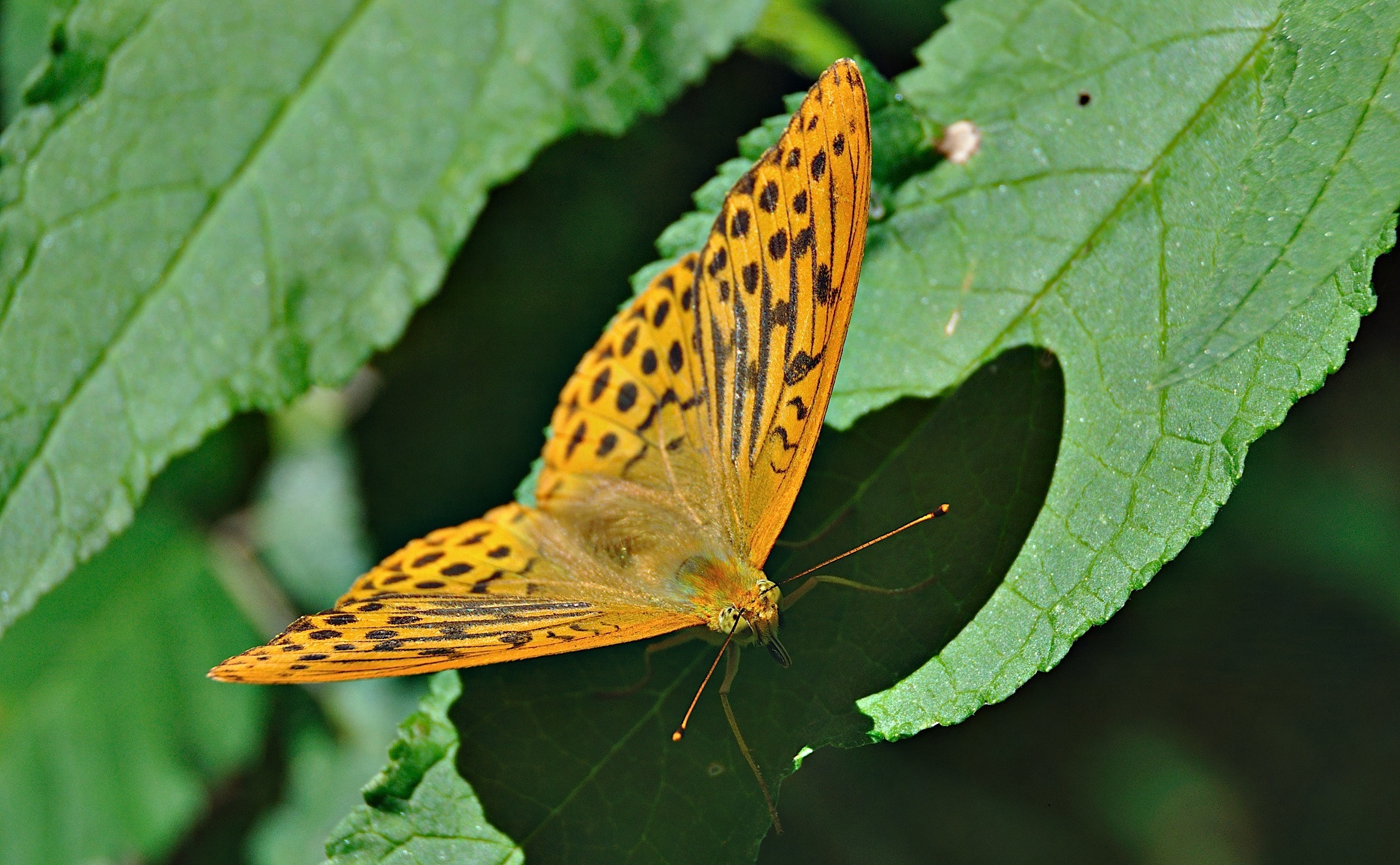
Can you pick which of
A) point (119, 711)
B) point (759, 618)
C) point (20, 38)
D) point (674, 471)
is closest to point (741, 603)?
point (759, 618)

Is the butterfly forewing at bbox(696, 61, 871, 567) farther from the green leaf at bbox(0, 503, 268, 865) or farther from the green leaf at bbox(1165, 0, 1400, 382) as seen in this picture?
the green leaf at bbox(0, 503, 268, 865)

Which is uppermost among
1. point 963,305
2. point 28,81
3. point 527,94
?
point 28,81

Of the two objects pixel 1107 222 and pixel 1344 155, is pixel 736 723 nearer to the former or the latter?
pixel 1107 222

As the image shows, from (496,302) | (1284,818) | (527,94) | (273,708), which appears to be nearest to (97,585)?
(273,708)

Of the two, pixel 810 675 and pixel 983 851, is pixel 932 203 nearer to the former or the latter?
pixel 810 675

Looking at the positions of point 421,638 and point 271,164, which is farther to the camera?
point 271,164

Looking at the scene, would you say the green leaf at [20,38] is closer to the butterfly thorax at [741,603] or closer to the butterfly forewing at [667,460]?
the butterfly forewing at [667,460]
